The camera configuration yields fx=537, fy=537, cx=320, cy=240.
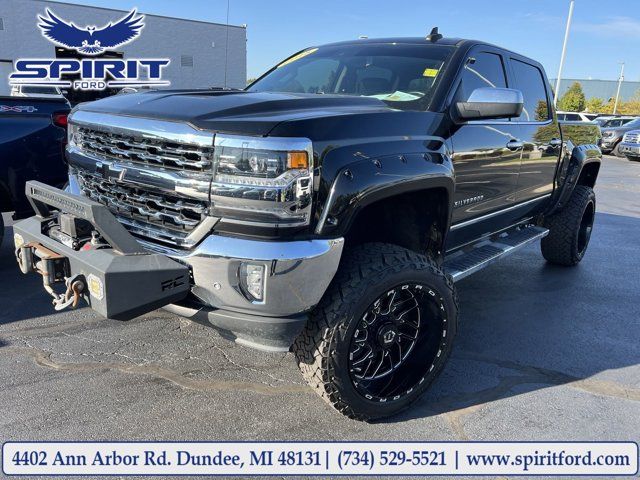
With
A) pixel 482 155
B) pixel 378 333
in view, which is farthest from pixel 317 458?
pixel 482 155

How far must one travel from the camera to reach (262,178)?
7.13 ft

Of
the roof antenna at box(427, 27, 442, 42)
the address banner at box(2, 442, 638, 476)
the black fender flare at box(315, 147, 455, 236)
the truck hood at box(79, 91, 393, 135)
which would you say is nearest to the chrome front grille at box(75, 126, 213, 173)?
the truck hood at box(79, 91, 393, 135)

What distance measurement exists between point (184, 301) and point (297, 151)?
83cm

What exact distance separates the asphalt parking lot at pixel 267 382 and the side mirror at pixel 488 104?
1551 mm

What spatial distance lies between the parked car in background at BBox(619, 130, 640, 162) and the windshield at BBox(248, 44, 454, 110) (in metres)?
18.5

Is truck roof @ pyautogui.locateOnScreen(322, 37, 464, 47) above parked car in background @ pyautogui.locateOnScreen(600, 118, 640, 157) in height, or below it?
above

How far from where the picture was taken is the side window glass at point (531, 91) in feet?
14.3

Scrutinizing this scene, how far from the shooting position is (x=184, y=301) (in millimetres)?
Answer: 2369

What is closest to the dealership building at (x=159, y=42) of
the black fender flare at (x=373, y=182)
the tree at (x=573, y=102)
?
the black fender flare at (x=373, y=182)

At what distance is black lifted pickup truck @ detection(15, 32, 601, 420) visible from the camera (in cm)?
219

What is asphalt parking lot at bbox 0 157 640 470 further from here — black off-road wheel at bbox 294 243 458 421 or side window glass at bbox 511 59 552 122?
side window glass at bbox 511 59 552 122

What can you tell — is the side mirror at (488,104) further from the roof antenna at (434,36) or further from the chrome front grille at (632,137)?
the chrome front grille at (632,137)

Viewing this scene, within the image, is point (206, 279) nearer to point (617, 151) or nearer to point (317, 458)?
point (317, 458)

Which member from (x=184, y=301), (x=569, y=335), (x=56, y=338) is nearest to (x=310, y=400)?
(x=184, y=301)
